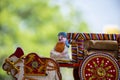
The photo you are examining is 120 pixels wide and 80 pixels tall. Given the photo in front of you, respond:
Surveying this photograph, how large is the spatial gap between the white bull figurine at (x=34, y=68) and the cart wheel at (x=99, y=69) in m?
0.09

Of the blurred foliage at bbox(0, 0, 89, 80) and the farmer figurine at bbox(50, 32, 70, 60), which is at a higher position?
the blurred foliage at bbox(0, 0, 89, 80)

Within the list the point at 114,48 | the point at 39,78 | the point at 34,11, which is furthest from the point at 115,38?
the point at 34,11

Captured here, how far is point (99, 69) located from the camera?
796 millimetres

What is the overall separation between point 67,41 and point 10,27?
12.5 inches

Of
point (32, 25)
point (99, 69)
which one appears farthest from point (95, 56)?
point (32, 25)

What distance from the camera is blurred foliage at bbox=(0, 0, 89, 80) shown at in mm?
1012

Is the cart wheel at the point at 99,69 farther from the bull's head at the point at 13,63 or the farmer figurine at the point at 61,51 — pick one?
the bull's head at the point at 13,63

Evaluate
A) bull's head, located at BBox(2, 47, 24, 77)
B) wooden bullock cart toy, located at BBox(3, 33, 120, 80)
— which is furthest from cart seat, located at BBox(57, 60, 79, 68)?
bull's head, located at BBox(2, 47, 24, 77)

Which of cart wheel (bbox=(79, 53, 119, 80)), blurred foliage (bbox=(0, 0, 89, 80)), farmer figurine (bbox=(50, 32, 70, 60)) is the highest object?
blurred foliage (bbox=(0, 0, 89, 80))

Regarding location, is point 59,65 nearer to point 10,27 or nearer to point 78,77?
point 78,77

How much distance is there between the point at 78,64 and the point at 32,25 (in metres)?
0.32

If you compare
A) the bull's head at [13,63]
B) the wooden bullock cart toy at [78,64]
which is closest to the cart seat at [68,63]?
the wooden bullock cart toy at [78,64]

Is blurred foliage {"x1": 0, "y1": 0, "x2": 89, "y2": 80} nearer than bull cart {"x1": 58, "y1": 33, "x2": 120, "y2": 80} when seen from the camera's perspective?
No

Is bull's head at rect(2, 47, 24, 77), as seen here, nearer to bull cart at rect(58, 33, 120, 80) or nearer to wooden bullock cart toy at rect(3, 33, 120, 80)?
wooden bullock cart toy at rect(3, 33, 120, 80)
